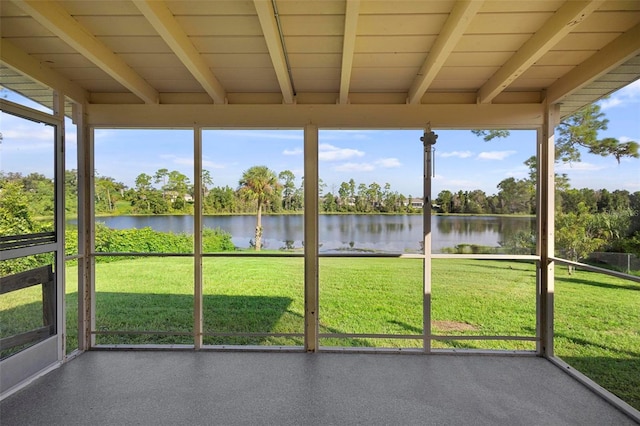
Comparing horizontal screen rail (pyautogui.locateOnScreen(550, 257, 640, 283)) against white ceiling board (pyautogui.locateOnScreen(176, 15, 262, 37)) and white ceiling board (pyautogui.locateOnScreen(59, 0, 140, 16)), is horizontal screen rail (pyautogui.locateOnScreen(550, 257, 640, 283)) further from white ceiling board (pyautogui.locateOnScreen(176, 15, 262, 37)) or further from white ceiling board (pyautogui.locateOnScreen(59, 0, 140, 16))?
white ceiling board (pyautogui.locateOnScreen(59, 0, 140, 16))

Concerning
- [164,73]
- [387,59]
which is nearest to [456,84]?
[387,59]

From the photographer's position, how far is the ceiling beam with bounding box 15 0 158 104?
64.1 inches

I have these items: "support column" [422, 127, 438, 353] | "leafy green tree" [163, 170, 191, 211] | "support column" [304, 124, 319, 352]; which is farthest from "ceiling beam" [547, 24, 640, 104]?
"leafy green tree" [163, 170, 191, 211]

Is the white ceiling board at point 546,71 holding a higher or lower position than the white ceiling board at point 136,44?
lower

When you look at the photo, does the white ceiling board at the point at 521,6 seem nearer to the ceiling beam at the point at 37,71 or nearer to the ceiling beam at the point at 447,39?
the ceiling beam at the point at 447,39

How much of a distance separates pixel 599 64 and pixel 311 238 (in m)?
2.62

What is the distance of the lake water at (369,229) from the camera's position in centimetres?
304

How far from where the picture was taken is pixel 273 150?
3.30 m

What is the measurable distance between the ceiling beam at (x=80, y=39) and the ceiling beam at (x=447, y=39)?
225cm

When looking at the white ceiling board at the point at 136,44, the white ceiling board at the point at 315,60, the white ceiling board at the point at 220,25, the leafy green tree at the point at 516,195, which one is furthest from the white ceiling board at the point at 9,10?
the leafy green tree at the point at 516,195

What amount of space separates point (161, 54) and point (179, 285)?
2890 mm

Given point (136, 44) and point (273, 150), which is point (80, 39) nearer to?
point (136, 44)

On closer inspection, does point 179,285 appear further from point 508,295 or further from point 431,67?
point 508,295

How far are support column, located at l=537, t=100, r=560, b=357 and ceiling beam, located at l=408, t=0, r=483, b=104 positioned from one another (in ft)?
4.41
